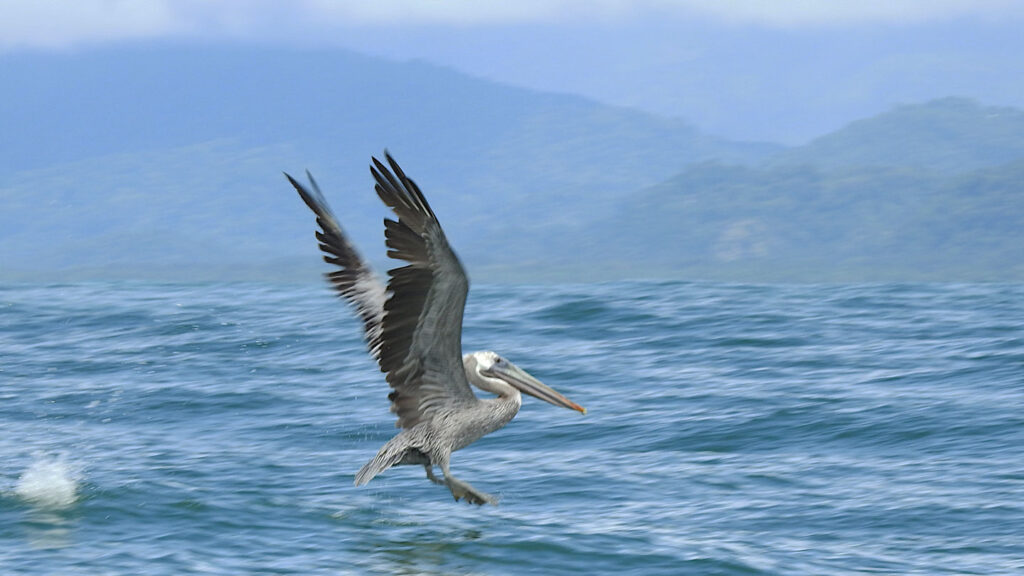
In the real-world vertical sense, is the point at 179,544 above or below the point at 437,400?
below

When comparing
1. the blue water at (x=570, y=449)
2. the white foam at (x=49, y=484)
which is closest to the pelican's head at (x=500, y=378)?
the blue water at (x=570, y=449)

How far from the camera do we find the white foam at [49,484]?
1019cm

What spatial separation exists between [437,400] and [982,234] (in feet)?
405

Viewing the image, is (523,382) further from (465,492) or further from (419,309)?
(419,309)

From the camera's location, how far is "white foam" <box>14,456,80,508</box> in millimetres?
10187

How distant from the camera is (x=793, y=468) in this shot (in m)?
11.4

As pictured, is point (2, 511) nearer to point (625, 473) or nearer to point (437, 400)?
point (437, 400)

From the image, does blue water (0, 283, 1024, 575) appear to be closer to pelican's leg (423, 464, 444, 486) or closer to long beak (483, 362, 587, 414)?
pelican's leg (423, 464, 444, 486)

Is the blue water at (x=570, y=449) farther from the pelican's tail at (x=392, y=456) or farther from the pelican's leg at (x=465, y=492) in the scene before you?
the pelican's tail at (x=392, y=456)

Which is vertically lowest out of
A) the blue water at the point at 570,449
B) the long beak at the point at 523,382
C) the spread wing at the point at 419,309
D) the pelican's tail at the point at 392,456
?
the blue water at the point at 570,449

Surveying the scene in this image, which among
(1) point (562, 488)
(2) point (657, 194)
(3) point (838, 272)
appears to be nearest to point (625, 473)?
(1) point (562, 488)

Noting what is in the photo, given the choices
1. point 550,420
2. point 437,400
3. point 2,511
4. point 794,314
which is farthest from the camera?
point 794,314

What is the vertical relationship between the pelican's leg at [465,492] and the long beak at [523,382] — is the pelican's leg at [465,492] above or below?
below

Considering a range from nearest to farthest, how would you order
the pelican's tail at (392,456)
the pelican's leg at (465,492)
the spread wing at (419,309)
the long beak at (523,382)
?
the spread wing at (419,309) → the pelican's leg at (465,492) → the pelican's tail at (392,456) → the long beak at (523,382)
